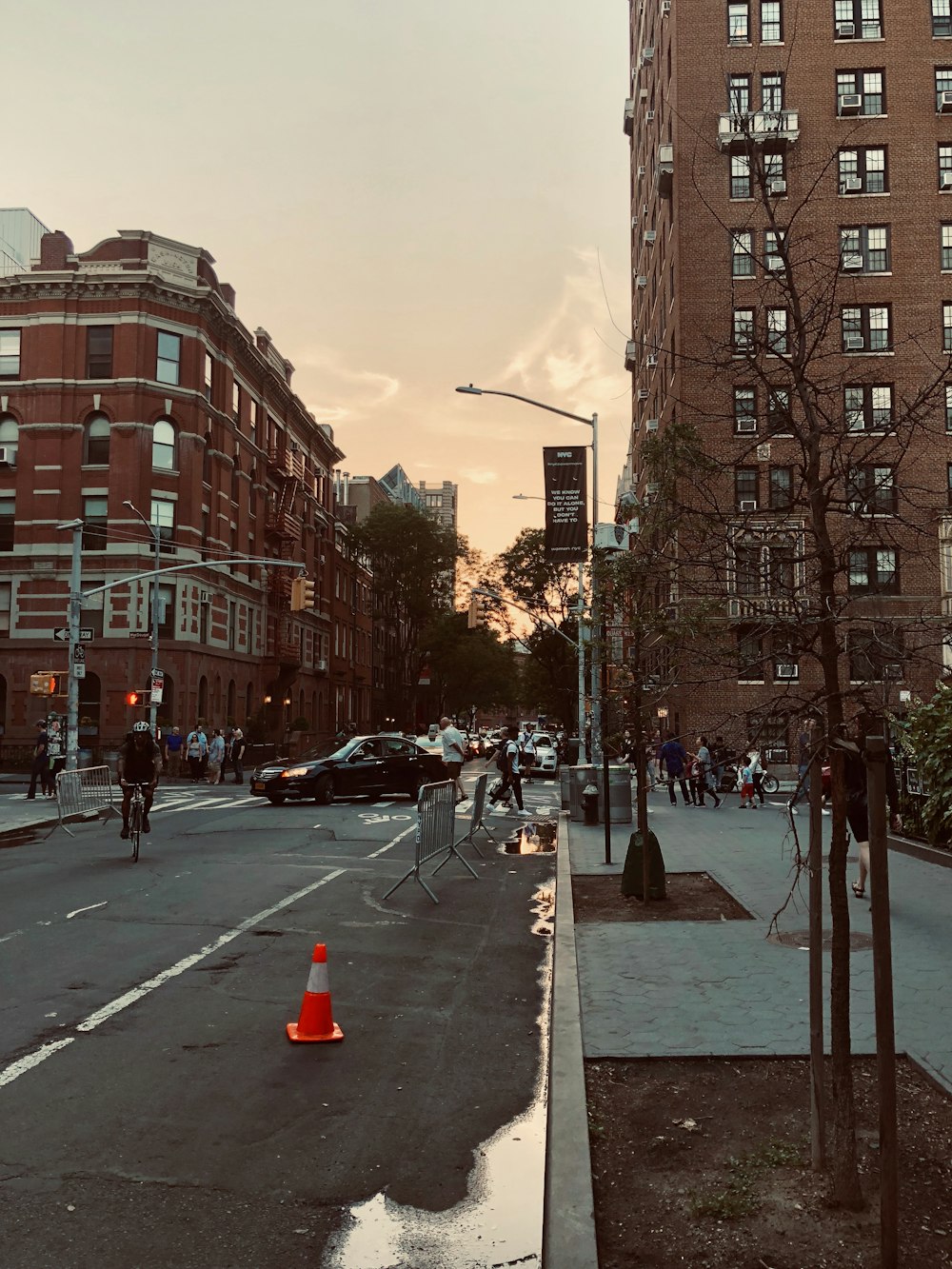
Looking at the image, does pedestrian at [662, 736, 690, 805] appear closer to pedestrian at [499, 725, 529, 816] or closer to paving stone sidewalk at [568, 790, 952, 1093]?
pedestrian at [499, 725, 529, 816]

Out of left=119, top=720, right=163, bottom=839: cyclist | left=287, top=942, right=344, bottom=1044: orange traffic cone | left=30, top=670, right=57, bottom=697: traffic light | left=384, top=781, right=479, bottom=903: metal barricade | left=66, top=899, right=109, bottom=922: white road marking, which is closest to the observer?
left=287, top=942, right=344, bottom=1044: orange traffic cone

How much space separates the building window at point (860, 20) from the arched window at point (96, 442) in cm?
3372

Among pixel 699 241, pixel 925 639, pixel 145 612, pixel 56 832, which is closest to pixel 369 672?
pixel 145 612

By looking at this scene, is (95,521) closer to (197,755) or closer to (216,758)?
(197,755)

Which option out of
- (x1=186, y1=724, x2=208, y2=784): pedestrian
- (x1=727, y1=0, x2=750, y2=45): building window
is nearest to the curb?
(x1=186, y1=724, x2=208, y2=784): pedestrian

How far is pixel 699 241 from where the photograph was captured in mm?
41500

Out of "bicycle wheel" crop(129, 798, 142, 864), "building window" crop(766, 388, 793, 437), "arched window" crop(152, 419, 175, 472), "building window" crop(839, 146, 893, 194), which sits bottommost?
"bicycle wheel" crop(129, 798, 142, 864)

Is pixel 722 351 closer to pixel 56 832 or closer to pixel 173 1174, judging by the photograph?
pixel 173 1174

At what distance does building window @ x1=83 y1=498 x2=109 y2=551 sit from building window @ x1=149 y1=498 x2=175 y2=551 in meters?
1.92

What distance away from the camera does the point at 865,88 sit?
42062 millimetres

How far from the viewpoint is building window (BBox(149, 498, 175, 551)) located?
45.9 metres

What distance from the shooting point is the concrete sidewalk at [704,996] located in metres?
4.76

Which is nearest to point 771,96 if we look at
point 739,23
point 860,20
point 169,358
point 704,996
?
point 704,996

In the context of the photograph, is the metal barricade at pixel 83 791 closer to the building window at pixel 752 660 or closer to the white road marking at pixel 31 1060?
the white road marking at pixel 31 1060
